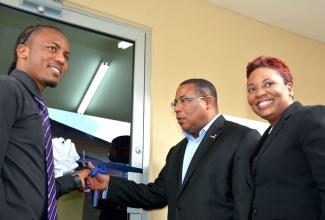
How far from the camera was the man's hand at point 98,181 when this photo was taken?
7.59 ft

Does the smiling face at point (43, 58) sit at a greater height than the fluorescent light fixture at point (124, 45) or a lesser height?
lesser

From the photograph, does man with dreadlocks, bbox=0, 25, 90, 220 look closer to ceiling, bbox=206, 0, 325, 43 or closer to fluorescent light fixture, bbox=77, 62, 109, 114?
fluorescent light fixture, bbox=77, 62, 109, 114

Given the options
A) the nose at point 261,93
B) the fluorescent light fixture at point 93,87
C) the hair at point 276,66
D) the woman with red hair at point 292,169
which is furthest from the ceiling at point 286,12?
the woman with red hair at point 292,169

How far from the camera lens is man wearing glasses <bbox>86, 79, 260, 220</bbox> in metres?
2.07

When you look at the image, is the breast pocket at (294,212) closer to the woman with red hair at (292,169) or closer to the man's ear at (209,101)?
the woman with red hair at (292,169)

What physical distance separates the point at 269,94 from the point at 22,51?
1.20 m

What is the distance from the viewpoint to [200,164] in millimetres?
2205

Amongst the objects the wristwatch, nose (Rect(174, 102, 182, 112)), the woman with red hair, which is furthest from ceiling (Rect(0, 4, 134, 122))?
the woman with red hair

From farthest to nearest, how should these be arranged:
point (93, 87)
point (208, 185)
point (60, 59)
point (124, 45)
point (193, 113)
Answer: point (124, 45) < point (93, 87) < point (193, 113) < point (208, 185) < point (60, 59)

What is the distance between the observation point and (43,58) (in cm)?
173

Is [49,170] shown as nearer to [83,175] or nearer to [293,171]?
[83,175]

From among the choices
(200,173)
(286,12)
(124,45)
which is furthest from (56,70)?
(286,12)

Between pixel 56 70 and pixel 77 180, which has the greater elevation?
pixel 56 70

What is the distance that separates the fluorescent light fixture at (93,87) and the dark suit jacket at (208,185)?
569 millimetres
